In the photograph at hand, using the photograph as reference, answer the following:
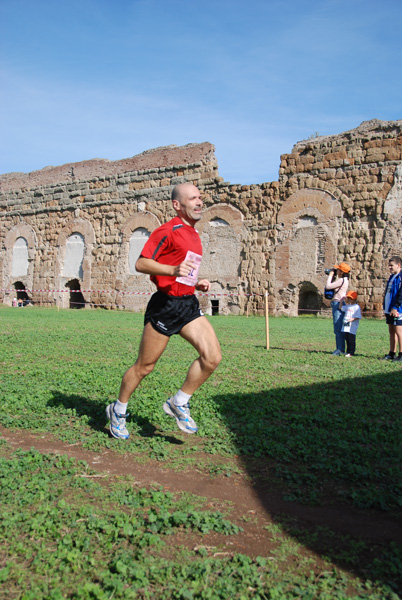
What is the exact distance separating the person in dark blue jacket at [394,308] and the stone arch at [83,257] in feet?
63.5

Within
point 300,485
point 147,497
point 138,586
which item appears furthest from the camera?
point 300,485

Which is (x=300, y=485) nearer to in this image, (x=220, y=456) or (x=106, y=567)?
(x=220, y=456)

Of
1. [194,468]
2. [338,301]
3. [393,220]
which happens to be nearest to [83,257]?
[393,220]

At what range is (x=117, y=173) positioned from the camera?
2561 cm

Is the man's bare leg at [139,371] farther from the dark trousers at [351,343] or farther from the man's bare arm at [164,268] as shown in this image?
the dark trousers at [351,343]

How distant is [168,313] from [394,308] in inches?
223

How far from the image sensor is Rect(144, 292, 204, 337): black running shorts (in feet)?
13.0

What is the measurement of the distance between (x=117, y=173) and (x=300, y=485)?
948 inches

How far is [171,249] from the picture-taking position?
4.08 m

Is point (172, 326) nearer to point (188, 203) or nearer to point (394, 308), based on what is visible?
point (188, 203)

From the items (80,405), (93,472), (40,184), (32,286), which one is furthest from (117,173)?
(93,472)

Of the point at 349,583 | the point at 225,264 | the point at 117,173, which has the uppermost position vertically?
the point at 117,173

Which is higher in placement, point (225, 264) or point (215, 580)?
point (225, 264)

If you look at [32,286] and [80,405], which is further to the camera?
[32,286]
